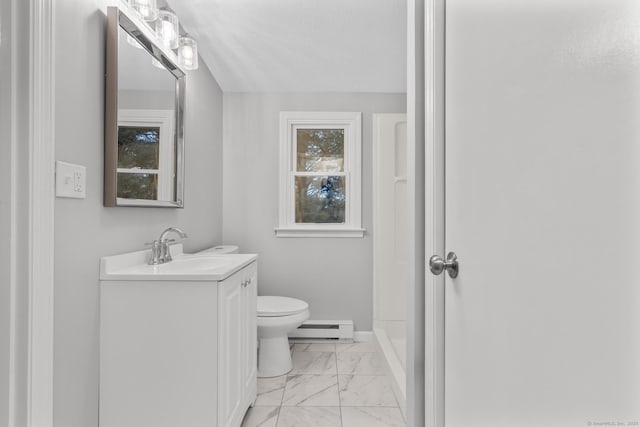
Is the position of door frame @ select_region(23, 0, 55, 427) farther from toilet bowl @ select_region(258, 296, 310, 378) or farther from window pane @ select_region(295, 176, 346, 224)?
window pane @ select_region(295, 176, 346, 224)

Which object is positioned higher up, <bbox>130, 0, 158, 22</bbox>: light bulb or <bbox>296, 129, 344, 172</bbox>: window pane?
<bbox>130, 0, 158, 22</bbox>: light bulb

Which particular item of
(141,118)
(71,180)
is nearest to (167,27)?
(141,118)

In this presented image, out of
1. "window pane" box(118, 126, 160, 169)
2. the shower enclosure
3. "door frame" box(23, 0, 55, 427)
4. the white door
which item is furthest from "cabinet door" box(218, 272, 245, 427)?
the shower enclosure

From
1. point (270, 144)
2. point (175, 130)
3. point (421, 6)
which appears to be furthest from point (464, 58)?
point (270, 144)

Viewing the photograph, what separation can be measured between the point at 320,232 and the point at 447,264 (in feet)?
7.29

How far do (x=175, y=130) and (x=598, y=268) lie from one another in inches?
78.7

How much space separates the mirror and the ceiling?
405mm

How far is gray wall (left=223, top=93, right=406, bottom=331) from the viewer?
3025 mm

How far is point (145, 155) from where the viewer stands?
166 centimetres

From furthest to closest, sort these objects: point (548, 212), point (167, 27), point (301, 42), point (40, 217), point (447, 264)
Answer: point (301, 42), point (167, 27), point (40, 217), point (447, 264), point (548, 212)

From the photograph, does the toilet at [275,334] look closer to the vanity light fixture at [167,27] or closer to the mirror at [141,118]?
the mirror at [141,118]

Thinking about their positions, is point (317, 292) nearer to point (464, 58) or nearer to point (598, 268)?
point (464, 58)

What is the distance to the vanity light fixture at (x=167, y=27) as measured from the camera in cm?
173

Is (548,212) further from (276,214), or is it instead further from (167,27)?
(276,214)
